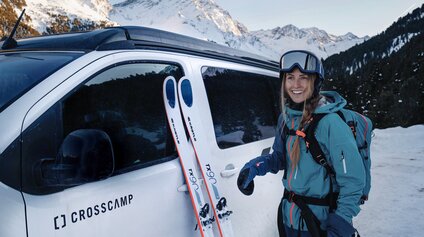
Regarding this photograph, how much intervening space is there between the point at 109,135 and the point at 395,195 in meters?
5.38

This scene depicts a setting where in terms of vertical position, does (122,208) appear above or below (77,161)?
below

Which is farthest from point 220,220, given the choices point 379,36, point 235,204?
point 379,36

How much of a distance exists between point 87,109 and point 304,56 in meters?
1.39

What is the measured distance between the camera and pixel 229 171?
8.80 ft

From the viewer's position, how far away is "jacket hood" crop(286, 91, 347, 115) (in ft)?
6.88

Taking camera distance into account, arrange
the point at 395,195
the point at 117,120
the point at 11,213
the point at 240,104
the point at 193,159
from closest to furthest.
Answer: the point at 11,213
the point at 117,120
the point at 193,159
the point at 240,104
the point at 395,195

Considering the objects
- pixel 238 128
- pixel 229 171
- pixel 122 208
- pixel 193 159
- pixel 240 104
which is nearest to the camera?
pixel 122 208

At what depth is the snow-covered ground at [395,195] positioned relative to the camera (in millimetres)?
4422

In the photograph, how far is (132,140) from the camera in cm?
203

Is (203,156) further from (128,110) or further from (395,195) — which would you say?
(395,195)

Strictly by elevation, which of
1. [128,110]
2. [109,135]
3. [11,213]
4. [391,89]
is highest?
[128,110]

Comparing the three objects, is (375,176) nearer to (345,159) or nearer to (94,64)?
(345,159)

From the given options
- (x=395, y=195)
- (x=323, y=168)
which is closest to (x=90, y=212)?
(x=323, y=168)

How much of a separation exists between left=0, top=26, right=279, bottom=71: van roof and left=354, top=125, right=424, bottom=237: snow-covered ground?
3.19 m
